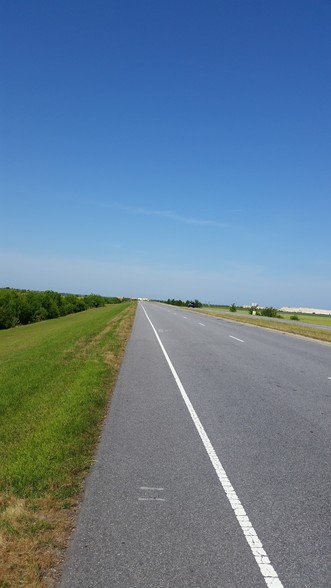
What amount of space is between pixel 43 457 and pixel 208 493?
2046 mm

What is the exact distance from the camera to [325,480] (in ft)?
16.3

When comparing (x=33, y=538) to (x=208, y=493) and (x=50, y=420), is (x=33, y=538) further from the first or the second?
(x=50, y=420)

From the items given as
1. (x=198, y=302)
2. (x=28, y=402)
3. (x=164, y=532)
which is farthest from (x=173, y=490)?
(x=198, y=302)

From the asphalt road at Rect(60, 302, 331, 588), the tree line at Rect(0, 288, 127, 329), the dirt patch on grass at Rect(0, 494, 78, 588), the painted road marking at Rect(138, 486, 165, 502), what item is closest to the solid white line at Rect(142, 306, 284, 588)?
the asphalt road at Rect(60, 302, 331, 588)

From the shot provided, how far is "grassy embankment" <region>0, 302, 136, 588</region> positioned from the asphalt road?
7.9 inches

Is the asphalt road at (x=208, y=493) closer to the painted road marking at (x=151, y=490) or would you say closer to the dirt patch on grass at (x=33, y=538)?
the painted road marking at (x=151, y=490)

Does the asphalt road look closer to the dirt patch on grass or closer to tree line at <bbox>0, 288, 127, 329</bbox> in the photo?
the dirt patch on grass

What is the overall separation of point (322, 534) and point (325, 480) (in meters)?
1.21

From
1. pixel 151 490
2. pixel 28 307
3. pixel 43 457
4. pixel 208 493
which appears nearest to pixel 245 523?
pixel 208 493

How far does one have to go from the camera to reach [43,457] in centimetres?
536

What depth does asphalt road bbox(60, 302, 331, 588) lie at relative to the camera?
3.32 metres

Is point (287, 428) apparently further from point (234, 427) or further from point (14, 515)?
point (14, 515)

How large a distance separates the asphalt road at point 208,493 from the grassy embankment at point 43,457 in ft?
0.66

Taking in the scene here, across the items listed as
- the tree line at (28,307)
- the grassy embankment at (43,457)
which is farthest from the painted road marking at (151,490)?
the tree line at (28,307)
